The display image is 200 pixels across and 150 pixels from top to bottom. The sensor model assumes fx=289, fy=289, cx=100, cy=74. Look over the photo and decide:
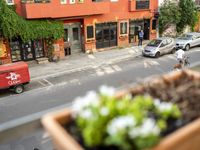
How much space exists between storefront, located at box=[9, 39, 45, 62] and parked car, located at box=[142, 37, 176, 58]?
8612mm

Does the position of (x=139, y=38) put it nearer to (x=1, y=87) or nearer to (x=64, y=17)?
(x=64, y=17)

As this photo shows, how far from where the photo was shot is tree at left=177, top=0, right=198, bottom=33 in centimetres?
3069

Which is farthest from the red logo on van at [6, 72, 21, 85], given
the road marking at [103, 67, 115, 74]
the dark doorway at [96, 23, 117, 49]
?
the dark doorway at [96, 23, 117, 49]

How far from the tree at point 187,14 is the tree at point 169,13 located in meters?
1.24

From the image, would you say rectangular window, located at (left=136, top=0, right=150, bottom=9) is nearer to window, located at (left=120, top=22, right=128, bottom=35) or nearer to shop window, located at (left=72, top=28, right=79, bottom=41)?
window, located at (left=120, top=22, right=128, bottom=35)

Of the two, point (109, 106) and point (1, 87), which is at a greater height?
point (109, 106)

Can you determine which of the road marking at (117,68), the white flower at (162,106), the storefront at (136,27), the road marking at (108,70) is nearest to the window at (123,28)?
the storefront at (136,27)

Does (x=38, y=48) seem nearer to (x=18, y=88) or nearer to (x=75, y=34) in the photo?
(x=75, y=34)

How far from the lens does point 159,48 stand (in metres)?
24.0

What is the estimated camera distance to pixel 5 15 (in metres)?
19.7

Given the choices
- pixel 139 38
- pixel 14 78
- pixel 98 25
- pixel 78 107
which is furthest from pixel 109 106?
pixel 139 38

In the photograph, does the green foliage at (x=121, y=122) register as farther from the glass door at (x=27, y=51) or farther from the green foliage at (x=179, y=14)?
the green foliage at (x=179, y=14)

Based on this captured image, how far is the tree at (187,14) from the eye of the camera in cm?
3069

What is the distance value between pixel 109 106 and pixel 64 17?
2223 cm
